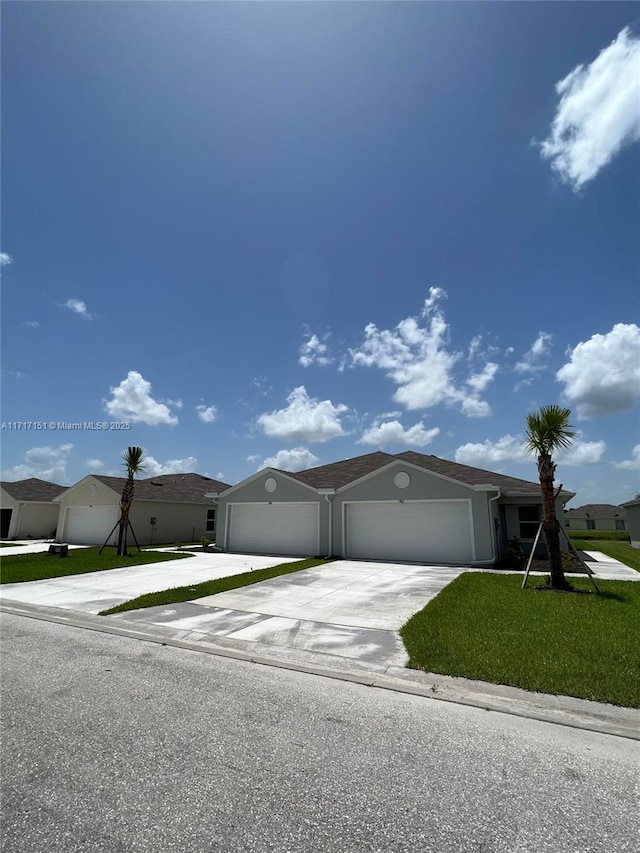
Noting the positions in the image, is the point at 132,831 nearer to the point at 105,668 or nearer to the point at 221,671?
the point at 221,671

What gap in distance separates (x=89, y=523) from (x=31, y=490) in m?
9.14

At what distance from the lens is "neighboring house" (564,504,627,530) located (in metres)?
54.4

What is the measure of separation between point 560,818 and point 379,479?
604 inches

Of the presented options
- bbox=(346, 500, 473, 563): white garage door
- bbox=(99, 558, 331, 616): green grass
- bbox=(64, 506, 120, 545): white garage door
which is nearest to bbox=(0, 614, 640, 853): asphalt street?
bbox=(99, 558, 331, 616): green grass

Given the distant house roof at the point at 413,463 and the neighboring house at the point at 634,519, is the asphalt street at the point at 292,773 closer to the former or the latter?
the distant house roof at the point at 413,463

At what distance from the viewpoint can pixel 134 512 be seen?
24594 mm

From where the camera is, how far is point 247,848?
2285 mm

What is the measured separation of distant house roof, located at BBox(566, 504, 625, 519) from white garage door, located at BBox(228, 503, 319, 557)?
169 ft

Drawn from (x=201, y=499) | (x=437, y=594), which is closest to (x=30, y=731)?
(x=437, y=594)

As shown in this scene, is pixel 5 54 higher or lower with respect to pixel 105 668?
higher

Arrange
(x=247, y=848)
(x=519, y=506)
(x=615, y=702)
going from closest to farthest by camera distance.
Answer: (x=247, y=848) → (x=615, y=702) → (x=519, y=506)

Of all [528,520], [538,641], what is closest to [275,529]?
[528,520]

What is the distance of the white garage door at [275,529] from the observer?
1912 centimetres

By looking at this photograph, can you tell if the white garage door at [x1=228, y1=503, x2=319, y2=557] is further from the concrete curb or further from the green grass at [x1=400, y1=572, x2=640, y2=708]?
the concrete curb
